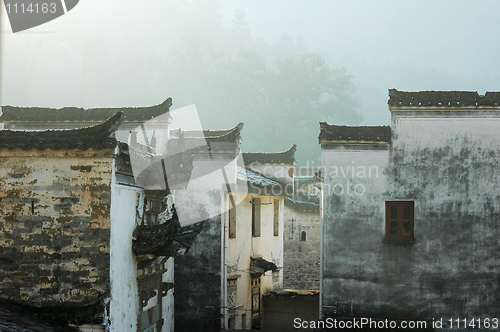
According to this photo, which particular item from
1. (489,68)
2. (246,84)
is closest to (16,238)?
(246,84)

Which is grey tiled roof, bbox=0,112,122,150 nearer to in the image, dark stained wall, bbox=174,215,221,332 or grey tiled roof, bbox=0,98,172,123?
dark stained wall, bbox=174,215,221,332

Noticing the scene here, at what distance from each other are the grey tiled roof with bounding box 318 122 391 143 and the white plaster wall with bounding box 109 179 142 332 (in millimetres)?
5466

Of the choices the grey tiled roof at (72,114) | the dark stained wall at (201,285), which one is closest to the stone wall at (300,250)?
the dark stained wall at (201,285)

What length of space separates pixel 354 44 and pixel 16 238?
8709 cm

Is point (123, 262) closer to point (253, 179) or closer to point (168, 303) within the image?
point (168, 303)

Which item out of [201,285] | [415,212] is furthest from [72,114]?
[415,212]

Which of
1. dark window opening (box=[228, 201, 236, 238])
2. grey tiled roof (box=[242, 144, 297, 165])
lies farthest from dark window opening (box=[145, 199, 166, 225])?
grey tiled roof (box=[242, 144, 297, 165])

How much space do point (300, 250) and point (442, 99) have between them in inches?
707

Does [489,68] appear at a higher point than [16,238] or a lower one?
higher

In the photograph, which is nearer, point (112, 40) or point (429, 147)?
point (429, 147)

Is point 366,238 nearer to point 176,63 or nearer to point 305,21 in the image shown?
point 176,63

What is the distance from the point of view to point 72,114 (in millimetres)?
18812

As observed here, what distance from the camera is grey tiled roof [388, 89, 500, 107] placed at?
15.0 meters

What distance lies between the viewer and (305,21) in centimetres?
9188
